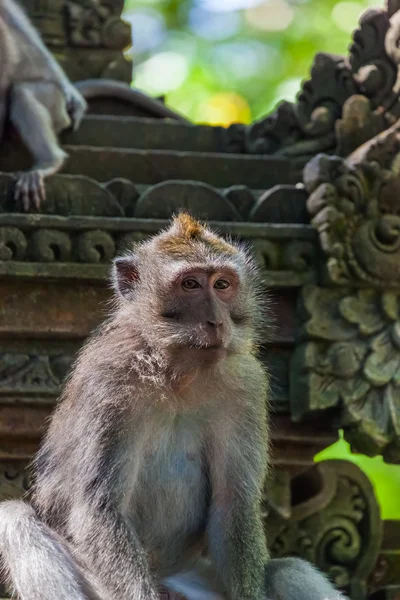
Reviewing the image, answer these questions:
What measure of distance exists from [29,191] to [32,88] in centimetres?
202

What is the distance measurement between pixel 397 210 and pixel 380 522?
1.59 m

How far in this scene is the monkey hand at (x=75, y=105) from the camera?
775cm

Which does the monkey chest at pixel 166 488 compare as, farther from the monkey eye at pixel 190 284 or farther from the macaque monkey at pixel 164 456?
the monkey eye at pixel 190 284

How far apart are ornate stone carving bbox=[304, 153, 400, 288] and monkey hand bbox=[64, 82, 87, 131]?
1638 mm

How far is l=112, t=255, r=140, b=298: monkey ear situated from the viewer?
5.42 meters

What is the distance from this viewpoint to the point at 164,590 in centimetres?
518

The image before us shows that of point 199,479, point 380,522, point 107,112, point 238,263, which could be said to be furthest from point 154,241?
point 107,112

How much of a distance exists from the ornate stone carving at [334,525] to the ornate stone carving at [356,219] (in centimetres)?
105

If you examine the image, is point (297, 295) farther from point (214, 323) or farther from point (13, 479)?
point (214, 323)

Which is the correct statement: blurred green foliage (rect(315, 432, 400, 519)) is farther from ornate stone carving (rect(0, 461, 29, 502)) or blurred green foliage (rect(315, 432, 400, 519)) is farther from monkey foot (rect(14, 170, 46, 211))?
monkey foot (rect(14, 170, 46, 211))

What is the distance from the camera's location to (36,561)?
4996 mm

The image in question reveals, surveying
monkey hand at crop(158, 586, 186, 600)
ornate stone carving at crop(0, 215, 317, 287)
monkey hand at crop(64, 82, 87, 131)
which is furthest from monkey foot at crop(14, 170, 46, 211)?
monkey hand at crop(158, 586, 186, 600)

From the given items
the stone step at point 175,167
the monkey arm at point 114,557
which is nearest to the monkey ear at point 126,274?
the monkey arm at point 114,557

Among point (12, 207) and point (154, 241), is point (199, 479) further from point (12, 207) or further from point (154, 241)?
point (12, 207)
